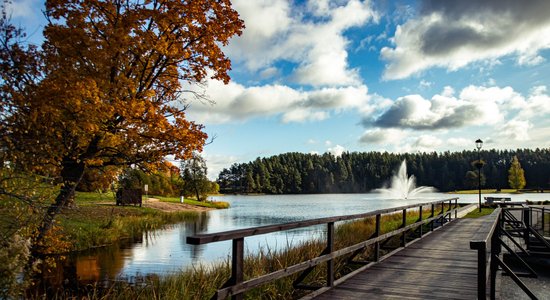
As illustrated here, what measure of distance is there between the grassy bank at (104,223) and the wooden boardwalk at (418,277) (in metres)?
7.67

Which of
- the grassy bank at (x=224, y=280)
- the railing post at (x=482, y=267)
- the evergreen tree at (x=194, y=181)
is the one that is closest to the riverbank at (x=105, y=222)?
the grassy bank at (x=224, y=280)

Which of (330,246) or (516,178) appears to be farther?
(516,178)

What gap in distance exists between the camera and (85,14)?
1218 cm

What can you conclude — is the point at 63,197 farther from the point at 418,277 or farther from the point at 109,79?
the point at 418,277

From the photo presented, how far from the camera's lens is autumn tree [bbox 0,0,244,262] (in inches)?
422

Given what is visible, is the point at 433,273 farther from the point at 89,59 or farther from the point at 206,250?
the point at 206,250

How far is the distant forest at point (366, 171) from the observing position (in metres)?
161

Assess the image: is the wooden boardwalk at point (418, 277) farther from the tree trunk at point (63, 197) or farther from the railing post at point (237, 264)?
the tree trunk at point (63, 197)

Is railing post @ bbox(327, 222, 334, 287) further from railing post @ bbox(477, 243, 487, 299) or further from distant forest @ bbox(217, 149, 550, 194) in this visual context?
distant forest @ bbox(217, 149, 550, 194)

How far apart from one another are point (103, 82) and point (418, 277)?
9340 millimetres

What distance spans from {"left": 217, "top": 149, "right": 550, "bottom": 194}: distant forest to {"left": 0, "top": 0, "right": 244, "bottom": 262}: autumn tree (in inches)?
5805

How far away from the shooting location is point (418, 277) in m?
9.22

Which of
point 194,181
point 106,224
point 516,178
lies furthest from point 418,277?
point 516,178

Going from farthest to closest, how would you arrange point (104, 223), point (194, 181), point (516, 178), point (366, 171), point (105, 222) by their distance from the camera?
point (366, 171)
point (516, 178)
point (194, 181)
point (105, 222)
point (104, 223)
